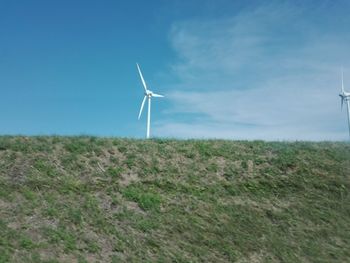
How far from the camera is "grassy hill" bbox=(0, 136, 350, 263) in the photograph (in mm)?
9969

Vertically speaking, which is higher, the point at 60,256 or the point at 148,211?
the point at 148,211

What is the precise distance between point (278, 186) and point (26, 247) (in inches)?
258

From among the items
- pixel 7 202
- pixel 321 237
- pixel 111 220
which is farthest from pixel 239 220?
pixel 7 202

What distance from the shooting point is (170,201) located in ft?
38.3

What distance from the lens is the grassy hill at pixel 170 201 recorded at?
9.97 m

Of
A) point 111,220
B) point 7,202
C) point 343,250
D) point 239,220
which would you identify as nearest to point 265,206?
point 239,220

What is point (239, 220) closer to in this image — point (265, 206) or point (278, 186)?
point (265, 206)

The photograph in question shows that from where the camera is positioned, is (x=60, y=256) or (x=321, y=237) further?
(x=321, y=237)

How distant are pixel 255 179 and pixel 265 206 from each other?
3.85ft

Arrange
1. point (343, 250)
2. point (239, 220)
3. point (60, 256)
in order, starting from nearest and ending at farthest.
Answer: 1. point (60, 256)
2. point (343, 250)
3. point (239, 220)

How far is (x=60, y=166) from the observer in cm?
1250

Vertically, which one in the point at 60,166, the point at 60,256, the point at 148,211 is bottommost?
the point at 60,256

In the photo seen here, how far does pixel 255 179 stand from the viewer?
42.6 feet

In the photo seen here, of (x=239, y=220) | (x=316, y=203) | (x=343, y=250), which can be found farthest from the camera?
(x=316, y=203)
